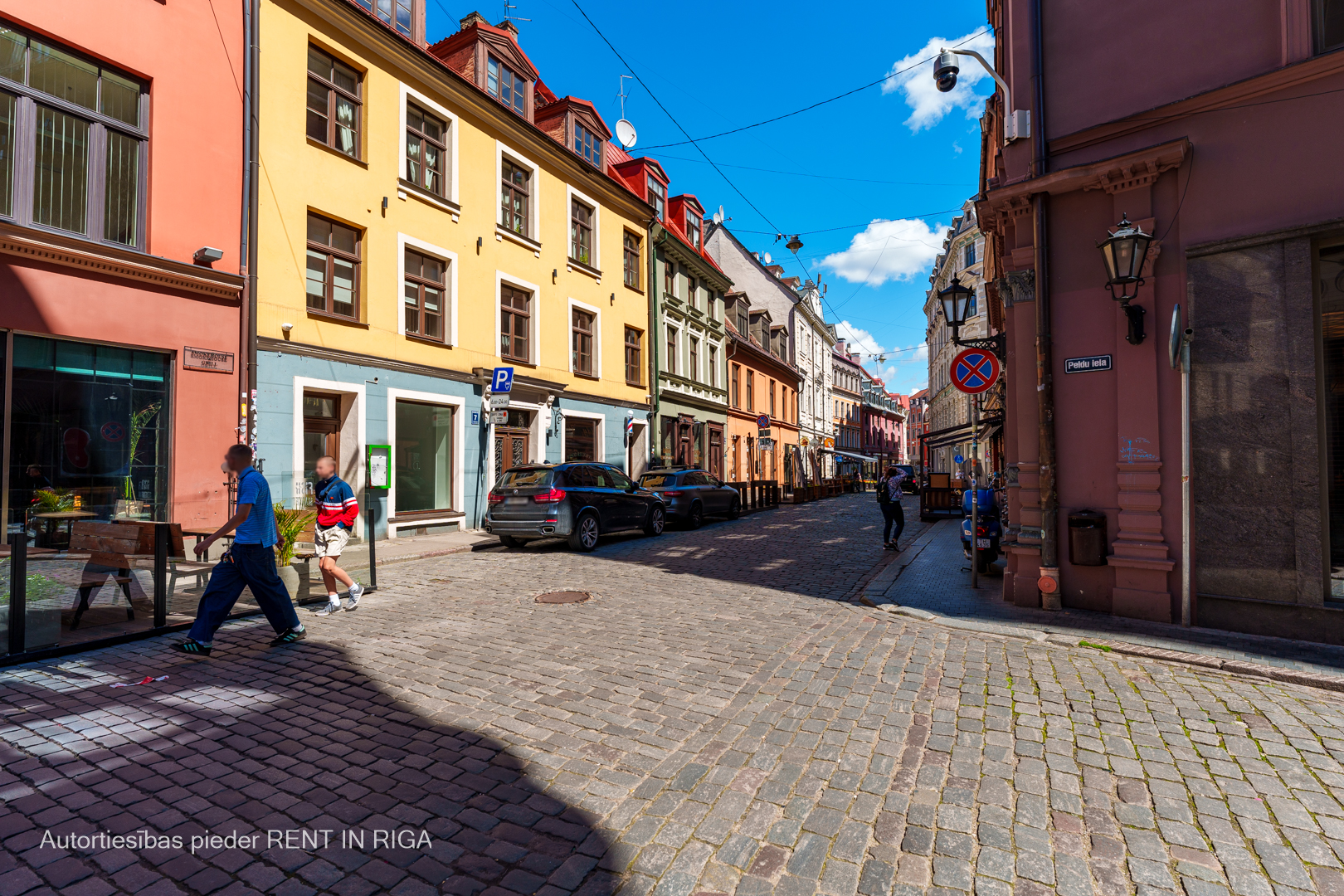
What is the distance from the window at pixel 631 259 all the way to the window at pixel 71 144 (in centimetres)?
1451

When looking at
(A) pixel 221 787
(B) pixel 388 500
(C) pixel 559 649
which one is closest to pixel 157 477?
(B) pixel 388 500

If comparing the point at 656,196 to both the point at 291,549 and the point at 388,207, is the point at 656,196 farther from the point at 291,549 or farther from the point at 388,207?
the point at 291,549

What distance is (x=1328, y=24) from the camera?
639cm

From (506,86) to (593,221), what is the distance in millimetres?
4698

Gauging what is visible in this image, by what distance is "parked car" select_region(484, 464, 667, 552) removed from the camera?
40.9ft

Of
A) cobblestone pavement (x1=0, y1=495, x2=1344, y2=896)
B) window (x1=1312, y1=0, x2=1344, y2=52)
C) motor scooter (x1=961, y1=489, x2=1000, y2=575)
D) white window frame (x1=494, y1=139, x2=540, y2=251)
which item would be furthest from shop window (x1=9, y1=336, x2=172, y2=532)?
window (x1=1312, y1=0, x2=1344, y2=52)

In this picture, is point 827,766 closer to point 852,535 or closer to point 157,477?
point 157,477

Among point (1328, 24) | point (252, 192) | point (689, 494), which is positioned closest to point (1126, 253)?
point (1328, 24)

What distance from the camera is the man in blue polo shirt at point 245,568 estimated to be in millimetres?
5613

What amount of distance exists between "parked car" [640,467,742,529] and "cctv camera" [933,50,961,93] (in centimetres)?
1062

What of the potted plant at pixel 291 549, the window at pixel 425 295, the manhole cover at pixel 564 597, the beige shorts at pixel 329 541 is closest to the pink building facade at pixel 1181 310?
the manhole cover at pixel 564 597

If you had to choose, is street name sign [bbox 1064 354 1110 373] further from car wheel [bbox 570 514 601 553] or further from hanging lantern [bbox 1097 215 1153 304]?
car wheel [bbox 570 514 601 553]

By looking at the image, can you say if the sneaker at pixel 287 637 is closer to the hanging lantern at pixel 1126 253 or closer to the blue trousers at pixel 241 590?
the blue trousers at pixel 241 590

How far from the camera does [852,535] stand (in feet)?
52.4
